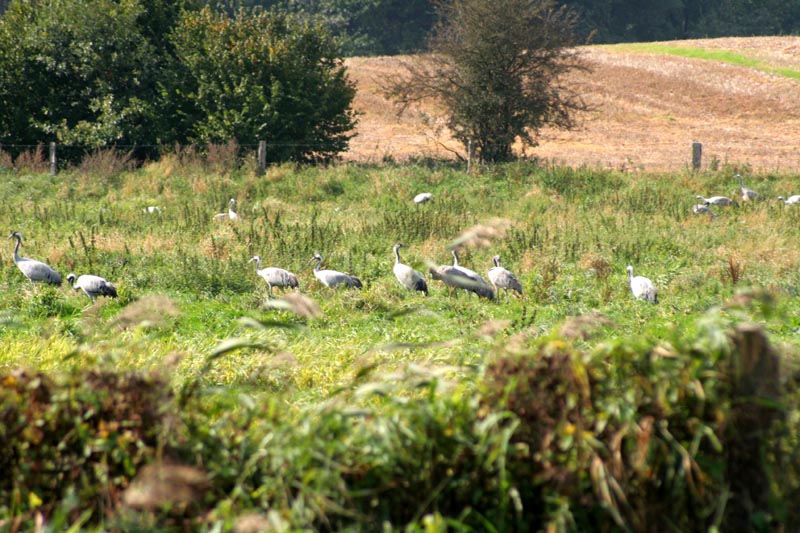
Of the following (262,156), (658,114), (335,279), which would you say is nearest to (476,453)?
(335,279)

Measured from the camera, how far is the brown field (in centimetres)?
3033

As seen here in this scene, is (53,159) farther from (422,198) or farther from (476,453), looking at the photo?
(476,453)

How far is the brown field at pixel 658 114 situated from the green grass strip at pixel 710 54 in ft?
1.78

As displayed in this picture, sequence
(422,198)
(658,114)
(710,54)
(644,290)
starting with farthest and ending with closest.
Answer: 1. (710,54)
2. (658,114)
3. (422,198)
4. (644,290)

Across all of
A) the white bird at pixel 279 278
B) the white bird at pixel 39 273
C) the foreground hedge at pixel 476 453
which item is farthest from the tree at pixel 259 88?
the foreground hedge at pixel 476 453

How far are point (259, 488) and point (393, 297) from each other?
275 inches

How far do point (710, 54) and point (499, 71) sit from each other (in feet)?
118

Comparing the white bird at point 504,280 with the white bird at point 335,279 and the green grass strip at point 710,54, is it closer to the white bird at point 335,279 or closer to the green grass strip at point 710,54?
the white bird at point 335,279

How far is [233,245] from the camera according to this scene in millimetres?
12469

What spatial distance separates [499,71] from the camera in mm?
22922

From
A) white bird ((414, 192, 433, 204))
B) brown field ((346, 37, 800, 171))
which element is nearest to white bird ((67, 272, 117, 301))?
white bird ((414, 192, 433, 204))

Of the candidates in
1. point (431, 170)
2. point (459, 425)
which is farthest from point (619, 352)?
point (431, 170)

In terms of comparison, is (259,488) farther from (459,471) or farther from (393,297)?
(393,297)

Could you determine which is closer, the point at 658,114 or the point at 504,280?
the point at 504,280
